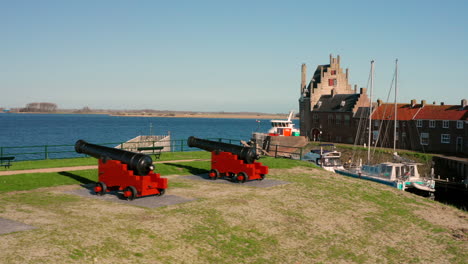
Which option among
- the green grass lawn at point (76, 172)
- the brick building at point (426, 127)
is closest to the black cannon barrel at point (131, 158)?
the green grass lawn at point (76, 172)

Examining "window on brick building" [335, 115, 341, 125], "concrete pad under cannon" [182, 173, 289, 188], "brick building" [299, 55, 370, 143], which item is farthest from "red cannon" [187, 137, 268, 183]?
"window on brick building" [335, 115, 341, 125]

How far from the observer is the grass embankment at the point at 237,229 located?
392 inches

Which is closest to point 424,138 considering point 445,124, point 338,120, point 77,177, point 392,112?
point 445,124

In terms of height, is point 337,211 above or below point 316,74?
below

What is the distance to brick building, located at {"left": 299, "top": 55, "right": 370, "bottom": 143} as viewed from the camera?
61188 mm

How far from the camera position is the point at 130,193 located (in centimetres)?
1462

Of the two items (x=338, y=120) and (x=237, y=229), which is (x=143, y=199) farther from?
(x=338, y=120)

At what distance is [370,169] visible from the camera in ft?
112

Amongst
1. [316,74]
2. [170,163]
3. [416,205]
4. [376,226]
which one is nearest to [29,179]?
[170,163]

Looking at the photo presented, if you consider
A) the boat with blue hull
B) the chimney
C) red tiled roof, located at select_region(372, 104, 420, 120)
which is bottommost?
the boat with blue hull

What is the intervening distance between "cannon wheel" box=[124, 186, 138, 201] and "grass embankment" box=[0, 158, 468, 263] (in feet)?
2.18

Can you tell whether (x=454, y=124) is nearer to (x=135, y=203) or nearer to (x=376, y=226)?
(x=376, y=226)

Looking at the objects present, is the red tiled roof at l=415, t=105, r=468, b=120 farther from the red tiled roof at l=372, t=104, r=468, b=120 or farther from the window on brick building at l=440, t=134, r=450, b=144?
the window on brick building at l=440, t=134, r=450, b=144

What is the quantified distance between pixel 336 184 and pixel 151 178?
29.7ft
